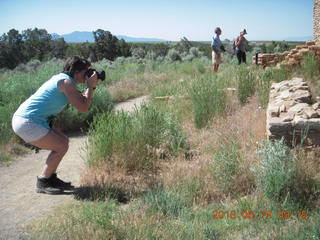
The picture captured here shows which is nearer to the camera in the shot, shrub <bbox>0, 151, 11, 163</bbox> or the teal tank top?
the teal tank top

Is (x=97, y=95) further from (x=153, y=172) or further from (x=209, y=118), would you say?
(x=153, y=172)

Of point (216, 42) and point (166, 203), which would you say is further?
point (216, 42)

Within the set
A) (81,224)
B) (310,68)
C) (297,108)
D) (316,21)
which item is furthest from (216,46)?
(81,224)

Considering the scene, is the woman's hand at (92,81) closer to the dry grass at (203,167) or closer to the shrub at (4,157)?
the dry grass at (203,167)

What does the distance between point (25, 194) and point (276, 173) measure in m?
2.68

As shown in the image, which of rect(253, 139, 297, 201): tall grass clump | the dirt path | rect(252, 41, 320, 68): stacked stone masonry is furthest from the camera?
rect(252, 41, 320, 68): stacked stone masonry

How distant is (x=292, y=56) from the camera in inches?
380

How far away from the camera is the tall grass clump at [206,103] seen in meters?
5.70

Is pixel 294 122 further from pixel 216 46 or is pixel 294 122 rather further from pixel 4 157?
pixel 216 46

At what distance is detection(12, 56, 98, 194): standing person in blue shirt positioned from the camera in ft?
11.8

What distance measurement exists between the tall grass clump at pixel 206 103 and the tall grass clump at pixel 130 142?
0.95 m

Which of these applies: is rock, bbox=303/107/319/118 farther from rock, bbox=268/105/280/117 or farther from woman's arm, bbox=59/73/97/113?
woman's arm, bbox=59/73/97/113

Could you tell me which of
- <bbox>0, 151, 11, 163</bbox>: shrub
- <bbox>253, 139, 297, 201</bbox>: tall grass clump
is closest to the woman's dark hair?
<bbox>253, 139, 297, 201</bbox>: tall grass clump

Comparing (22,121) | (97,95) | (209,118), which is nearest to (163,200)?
(22,121)
